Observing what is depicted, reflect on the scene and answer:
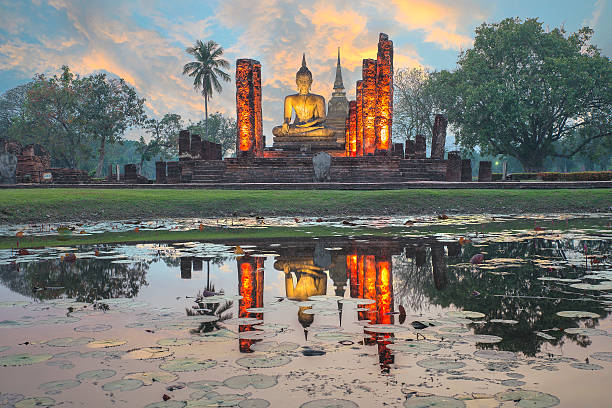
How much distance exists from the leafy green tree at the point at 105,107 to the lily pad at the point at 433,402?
47211 millimetres

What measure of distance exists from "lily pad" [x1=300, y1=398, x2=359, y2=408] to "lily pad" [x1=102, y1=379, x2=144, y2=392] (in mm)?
768

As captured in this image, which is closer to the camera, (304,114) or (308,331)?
(308,331)

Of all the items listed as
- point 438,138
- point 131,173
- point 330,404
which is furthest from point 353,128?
point 330,404

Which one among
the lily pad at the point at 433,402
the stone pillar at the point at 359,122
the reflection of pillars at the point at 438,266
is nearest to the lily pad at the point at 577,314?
the reflection of pillars at the point at 438,266

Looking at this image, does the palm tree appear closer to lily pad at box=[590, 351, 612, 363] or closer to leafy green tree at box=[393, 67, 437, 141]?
leafy green tree at box=[393, 67, 437, 141]

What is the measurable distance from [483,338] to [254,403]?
144cm

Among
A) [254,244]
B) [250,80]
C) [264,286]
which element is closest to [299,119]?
[250,80]

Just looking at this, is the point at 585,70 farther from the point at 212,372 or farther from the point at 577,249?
the point at 212,372

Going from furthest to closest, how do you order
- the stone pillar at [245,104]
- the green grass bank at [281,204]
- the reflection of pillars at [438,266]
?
the stone pillar at [245,104] → the green grass bank at [281,204] → the reflection of pillars at [438,266]

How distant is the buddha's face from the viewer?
104 ft

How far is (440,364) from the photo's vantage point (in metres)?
2.51

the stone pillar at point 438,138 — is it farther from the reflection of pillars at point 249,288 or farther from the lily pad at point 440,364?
the lily pad at point 440,364

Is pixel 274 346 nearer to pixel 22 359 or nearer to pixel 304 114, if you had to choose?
pixel 22 359

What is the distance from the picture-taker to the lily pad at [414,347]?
271cm
